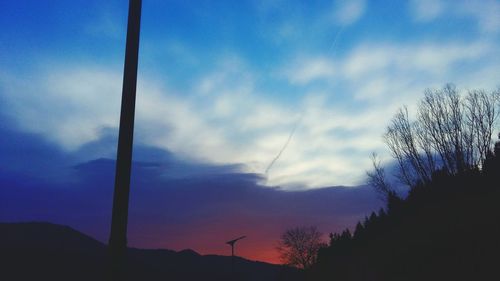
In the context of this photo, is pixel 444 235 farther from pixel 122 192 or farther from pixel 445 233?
pixel 122 192

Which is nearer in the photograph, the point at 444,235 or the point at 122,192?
the point at 122,192

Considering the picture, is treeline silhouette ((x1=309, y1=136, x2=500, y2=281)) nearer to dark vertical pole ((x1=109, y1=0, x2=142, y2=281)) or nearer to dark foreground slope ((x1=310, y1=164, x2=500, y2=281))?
dark foreground slope ((x1=310, y1=164, x2=500, y2=281))

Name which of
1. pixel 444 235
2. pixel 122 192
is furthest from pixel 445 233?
pixel 122 192

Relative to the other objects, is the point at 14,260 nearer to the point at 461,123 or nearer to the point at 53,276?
the point at 53,276

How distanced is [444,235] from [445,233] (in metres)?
0.17

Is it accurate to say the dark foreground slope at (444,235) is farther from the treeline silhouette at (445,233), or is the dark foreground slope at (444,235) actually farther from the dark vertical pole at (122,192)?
the dark vertical pole at (122,192)

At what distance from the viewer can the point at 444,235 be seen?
779 inches

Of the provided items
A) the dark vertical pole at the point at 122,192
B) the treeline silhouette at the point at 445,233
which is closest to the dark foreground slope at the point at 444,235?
the treeline silhouette at the point at 445,233

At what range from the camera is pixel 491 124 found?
99.3ft

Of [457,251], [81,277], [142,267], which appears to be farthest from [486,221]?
[142,267]

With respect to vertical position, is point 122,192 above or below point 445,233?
below

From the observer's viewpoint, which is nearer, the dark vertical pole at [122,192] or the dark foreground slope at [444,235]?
the dark vertical pole at [122,192]

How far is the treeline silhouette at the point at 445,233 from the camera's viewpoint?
644 inches

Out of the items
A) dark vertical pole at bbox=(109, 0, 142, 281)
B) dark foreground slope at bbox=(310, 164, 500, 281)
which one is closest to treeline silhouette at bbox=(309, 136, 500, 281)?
dark foreground slope at bbox=(310, 164, 500, 281)
